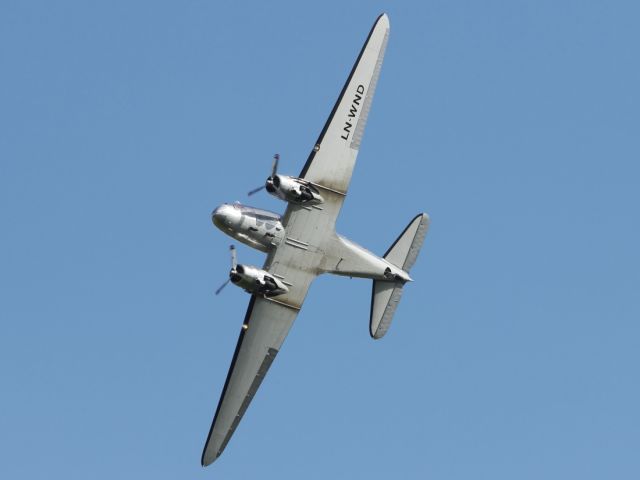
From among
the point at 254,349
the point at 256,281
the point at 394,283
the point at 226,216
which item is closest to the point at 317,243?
the point at 256,281

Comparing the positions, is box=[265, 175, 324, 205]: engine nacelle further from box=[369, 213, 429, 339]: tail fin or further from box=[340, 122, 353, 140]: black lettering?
box=[369, 213, 429, 339]: tail fin

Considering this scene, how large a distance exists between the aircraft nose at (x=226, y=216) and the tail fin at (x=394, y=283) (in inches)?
377

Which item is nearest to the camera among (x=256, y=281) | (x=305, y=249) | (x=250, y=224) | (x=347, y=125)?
(x=250, y=224)

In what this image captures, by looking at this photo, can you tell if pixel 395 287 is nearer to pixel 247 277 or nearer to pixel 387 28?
pixel 247 277

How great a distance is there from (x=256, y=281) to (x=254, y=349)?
14.9 ft

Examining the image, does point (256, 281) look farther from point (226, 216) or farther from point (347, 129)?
point (347, 129)

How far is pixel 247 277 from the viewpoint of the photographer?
64875 millimetres

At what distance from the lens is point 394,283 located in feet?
226

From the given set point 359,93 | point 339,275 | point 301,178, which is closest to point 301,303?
point 339,275

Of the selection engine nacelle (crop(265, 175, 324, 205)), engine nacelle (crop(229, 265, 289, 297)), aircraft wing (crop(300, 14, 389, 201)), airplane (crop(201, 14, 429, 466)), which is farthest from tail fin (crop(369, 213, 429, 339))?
engine nacelle (crop(265, 175, 324, 205))

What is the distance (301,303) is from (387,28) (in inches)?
618

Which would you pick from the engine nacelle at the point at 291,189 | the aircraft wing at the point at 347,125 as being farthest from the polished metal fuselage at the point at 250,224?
the aircraft wing at the point at 347,125

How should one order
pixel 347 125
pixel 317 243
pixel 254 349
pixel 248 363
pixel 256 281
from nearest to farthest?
pixel 256 281
pixel 317 243
pixel 347 125
pixel 254 349
pixel 248 363

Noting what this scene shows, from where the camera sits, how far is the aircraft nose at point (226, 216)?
64312mm
